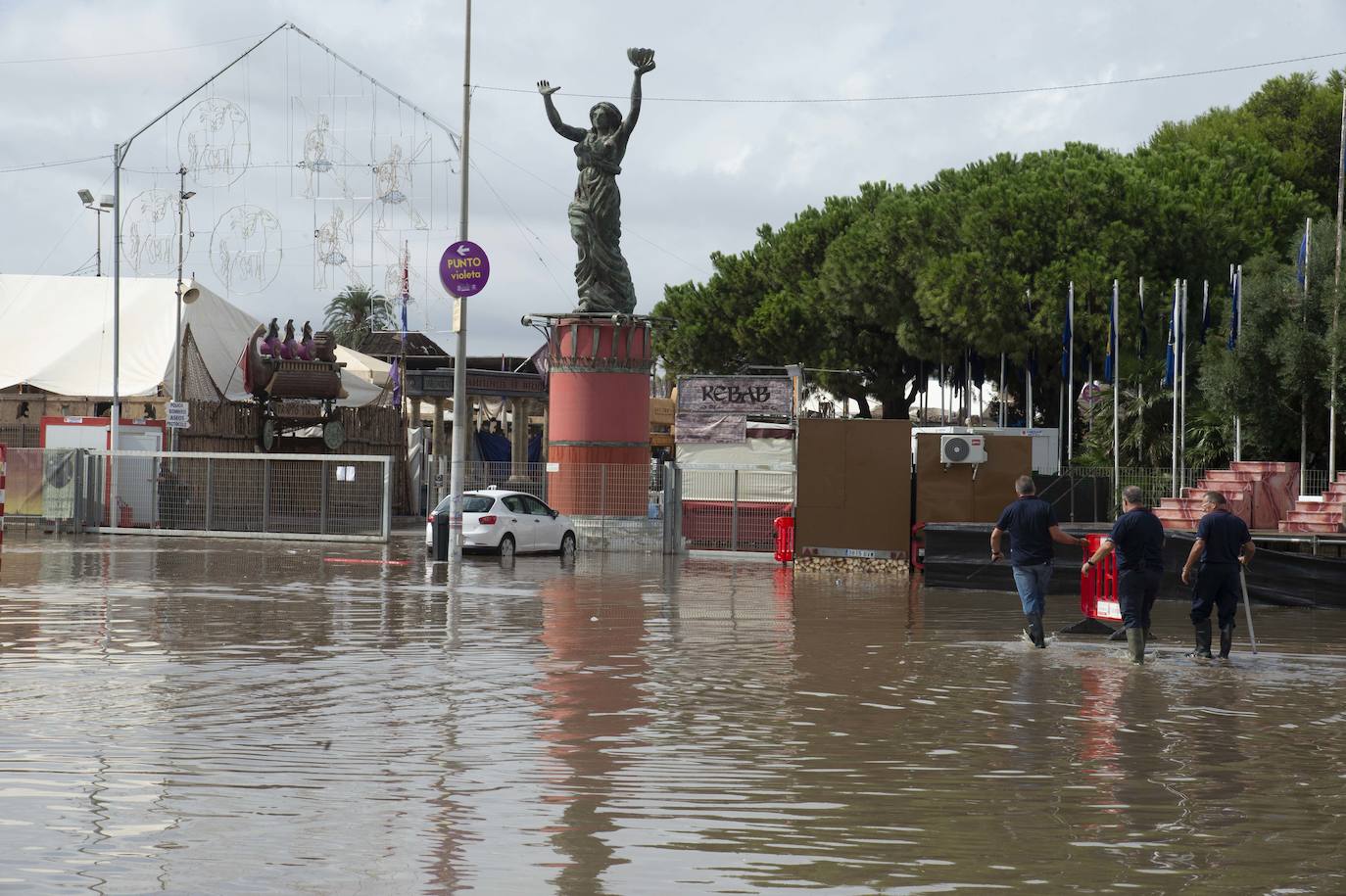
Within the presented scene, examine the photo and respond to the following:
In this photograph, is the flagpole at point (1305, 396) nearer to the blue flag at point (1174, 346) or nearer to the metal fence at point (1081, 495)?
the metal fence at point (1081, 495)

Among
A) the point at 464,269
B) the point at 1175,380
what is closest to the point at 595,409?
the point at 464,269

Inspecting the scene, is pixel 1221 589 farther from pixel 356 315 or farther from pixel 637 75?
Answer: pixel 356 315

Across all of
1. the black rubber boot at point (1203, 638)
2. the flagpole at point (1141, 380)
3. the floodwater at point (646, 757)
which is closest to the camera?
the floodwater at point (646, 757)

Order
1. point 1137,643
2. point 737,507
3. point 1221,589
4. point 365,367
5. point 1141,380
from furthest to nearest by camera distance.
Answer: point 365,367, point 1141,380, point 737,507, point 1221,589, point 1137,643

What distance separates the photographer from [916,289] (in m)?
56.1

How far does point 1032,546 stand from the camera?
1625 centimetres

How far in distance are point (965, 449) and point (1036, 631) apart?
1276 cm

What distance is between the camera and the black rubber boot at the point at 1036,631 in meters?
16.3

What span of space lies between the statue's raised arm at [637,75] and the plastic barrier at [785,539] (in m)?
11.6

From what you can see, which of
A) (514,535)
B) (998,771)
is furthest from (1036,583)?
(514,535)

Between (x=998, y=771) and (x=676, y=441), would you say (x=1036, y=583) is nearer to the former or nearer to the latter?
(x=998, y=771)

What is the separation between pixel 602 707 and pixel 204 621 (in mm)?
7653

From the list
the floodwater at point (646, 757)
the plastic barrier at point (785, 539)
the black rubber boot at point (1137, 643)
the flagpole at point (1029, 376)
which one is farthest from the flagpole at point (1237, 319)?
the black rubber boot at point (1137, 643)

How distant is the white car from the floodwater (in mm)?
12061
